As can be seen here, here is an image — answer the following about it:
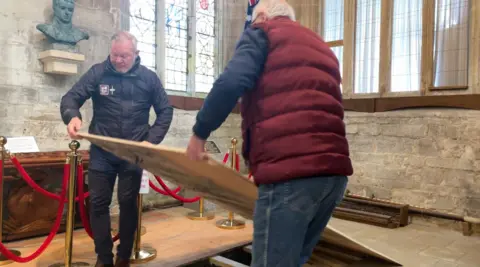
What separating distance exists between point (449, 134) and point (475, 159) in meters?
0.38

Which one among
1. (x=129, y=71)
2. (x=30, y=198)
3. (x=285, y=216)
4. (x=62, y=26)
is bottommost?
(x=30, y=198)

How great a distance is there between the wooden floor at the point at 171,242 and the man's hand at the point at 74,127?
1.19 meters

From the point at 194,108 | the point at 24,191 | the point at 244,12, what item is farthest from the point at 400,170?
the point at 24,191

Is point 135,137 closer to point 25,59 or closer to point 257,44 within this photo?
point 257,44

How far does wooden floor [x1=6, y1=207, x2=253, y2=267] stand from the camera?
129 inches

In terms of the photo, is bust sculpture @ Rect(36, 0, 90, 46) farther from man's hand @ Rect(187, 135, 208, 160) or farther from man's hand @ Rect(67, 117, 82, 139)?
man's hand @ Rect(187, 135, 208, 160)

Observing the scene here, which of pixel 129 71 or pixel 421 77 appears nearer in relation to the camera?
pixel 129 71

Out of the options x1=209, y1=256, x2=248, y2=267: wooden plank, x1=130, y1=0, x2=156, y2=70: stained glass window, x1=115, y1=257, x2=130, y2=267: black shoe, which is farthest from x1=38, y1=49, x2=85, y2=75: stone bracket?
x1=209, y1=256, x2=248, y2=267: wooden plank

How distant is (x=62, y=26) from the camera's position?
168 inches

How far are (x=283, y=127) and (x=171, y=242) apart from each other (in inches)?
104

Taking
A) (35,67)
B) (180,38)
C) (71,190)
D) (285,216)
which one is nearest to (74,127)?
(71,190)

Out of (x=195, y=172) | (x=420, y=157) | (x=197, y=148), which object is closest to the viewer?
(x=197, y=148)

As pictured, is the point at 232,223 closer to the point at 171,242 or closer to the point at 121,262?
the point at 171,242

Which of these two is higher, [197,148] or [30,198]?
[197,148]
